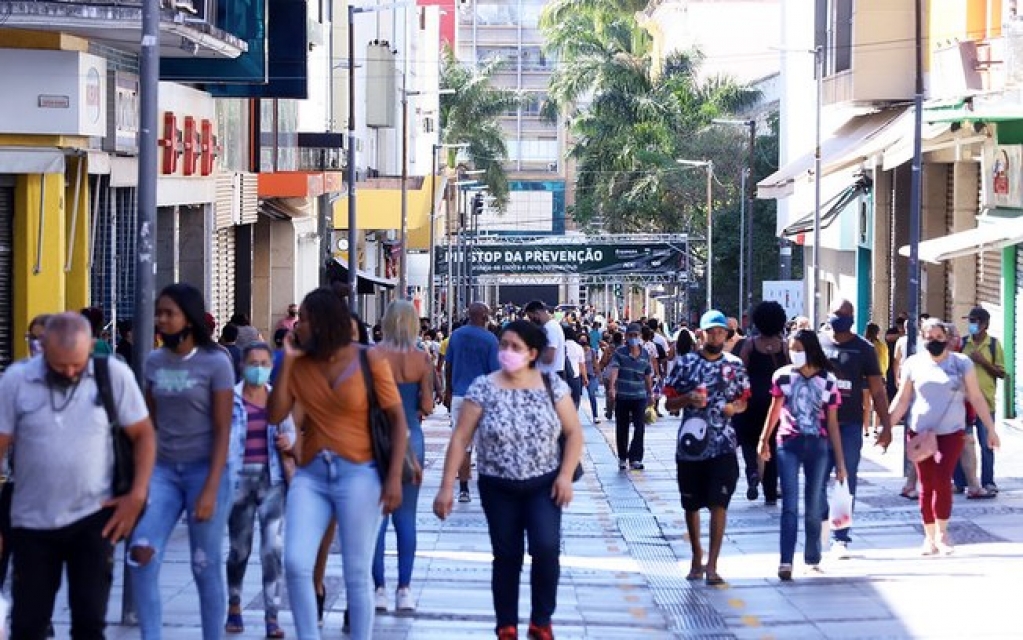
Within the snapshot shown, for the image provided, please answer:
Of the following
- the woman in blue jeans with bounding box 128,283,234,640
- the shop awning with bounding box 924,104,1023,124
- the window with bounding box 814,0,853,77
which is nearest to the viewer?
the woman in blue jeans with bounding box 128,283,234,640

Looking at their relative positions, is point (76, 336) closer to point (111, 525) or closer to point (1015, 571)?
point (111, 525)

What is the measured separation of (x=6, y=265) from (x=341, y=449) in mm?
11304

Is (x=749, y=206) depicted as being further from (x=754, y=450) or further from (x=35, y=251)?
(x=754, y=450)

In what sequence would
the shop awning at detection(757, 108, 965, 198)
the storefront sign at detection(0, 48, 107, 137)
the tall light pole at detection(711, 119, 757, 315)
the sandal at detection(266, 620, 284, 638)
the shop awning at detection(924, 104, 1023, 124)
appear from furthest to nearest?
the tall light pole at detection(711, 119, 757, 315)
the shop awning at detection(757, 108, 965, 198)
the shop awning at detection(924, 104, 1023, 124)
the storefront sign at detection(0, 48, 107, 137)
the sandal at detection(266, 620, 284, 638)

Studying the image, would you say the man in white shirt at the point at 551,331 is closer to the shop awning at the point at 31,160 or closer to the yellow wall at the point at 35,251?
the yellow wall at the point at 35,251

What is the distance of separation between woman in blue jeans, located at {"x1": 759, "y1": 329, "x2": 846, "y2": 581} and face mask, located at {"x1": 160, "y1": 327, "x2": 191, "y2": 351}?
503 cm

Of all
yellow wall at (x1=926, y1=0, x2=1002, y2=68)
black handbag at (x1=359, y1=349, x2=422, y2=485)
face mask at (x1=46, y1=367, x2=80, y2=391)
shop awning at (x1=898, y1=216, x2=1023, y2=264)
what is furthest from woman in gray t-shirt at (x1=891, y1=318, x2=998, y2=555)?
yellow wall at (x1=926, y1=0, x2=1002, y2=68)

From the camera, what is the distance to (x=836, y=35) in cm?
4075

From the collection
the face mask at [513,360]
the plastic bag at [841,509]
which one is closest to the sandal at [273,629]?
the face mask at [513,360]

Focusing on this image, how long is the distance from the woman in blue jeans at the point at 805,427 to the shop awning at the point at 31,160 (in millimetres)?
8774

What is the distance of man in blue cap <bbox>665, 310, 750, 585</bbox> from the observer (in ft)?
41.0

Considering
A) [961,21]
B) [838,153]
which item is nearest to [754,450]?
[961,21]

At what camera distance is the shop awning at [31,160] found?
1847 centimetres

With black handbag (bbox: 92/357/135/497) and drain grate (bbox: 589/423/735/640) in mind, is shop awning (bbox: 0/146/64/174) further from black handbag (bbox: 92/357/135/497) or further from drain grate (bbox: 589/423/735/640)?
black handbag (bbox: 92/357/135/497)
